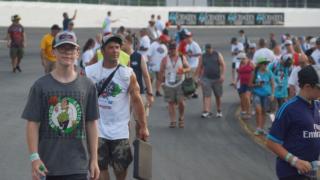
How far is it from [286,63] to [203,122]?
2163mm

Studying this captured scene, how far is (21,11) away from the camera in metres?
42.9

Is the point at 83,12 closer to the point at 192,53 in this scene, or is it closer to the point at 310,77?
the point at 192,53

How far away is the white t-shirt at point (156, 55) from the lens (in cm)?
2134

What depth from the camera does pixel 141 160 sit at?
7.57 metres

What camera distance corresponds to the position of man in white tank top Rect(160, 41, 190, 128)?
15554mm

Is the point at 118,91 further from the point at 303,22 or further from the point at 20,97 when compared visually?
the point at 303,22

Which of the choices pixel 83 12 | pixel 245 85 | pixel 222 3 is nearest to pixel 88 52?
pixel 245 85

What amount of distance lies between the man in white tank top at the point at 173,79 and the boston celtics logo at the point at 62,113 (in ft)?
31.4

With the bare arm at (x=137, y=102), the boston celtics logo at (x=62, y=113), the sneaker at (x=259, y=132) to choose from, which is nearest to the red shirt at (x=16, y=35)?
the sneaker at (x=259, y=132)

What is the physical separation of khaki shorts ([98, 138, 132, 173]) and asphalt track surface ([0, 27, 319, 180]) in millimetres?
2467

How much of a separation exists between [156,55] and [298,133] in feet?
50.5

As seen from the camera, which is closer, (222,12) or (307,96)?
(307,96)

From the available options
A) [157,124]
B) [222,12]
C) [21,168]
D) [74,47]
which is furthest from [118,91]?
[222,12]

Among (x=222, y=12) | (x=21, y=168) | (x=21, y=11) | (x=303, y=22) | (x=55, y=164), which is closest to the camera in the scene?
(x=55, y=164)
